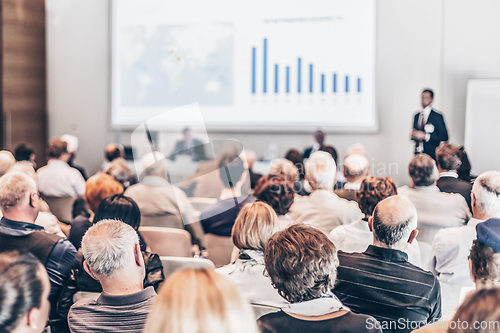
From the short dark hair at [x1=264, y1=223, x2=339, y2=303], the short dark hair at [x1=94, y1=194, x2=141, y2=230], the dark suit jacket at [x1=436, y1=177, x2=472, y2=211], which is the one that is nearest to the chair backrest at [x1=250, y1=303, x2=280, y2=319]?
the short dark hair at [x1=264, y1=223, x2=339, y2=303]

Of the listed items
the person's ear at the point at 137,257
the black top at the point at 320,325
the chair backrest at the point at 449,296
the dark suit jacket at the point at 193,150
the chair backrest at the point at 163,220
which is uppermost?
the dark suit jacket at the point at 193,150

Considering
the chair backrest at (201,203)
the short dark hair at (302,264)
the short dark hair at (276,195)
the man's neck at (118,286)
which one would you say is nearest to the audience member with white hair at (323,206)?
the short dark hair at (276,195)

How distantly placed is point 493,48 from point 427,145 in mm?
1595

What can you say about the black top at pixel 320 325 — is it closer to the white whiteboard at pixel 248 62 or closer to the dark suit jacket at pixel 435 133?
the dark suit jacket at pixel 435 133

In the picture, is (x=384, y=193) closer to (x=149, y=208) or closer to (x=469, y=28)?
(x=149, y=208)

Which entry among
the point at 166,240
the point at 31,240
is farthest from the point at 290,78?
the point at 31,240

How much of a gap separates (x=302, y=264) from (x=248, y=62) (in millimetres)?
5950

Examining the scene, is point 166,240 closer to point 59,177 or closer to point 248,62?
point 59,177

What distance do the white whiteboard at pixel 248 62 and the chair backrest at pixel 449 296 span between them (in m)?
4.50

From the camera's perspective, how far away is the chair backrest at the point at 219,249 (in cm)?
300

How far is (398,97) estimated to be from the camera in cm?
664

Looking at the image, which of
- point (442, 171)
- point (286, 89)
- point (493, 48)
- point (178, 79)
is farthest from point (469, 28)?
point (178, 79)

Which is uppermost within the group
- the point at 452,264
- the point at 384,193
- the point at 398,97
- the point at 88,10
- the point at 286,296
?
the point at 88,10

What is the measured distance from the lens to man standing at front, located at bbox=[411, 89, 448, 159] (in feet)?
20.0
